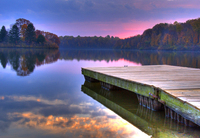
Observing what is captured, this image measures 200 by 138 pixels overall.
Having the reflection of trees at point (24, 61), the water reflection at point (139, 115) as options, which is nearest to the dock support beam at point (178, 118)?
the water reflection at point (139, 115)

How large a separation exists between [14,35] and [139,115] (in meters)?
80.6

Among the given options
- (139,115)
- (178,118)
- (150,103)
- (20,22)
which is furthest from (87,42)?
(178,118)

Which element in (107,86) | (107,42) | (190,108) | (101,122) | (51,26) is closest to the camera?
(190,108)

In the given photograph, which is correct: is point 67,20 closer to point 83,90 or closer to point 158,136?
point 83,90

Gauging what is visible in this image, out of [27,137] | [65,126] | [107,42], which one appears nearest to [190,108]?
[65,126]

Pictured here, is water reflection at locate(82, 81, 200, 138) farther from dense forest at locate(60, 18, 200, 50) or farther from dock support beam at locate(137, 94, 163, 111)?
dense forest at locate(60, 18, 200, 50)

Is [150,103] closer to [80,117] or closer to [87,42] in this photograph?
[80,117]

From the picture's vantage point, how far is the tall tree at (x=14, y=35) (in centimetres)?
7750

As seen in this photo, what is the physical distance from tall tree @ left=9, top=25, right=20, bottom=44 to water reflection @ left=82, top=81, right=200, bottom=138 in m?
77.5

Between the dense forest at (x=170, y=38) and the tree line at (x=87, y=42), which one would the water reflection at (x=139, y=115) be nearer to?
the dense forest at (x=170, y=38)

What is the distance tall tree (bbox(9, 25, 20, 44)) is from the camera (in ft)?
254

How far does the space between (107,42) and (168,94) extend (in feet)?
479

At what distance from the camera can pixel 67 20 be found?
194 ft

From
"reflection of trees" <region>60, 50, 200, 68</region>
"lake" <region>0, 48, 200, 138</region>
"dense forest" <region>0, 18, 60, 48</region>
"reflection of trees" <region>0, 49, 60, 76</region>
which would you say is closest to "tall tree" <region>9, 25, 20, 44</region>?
"dense forest" <region>0, 18, 60, 48</region>
